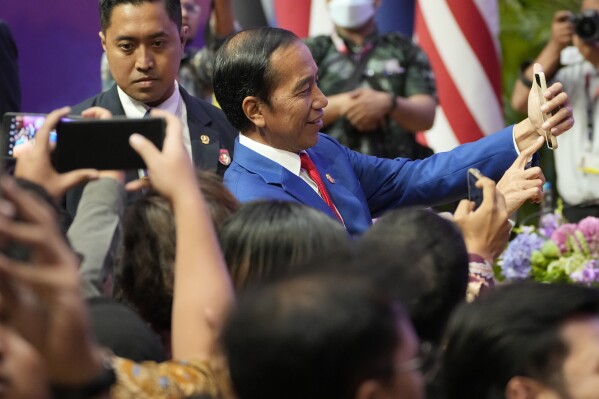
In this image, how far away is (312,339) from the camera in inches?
60.9

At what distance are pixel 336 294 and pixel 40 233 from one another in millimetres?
363

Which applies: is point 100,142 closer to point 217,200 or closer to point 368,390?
point 217,200

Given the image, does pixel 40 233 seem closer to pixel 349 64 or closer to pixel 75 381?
pixel 75 381

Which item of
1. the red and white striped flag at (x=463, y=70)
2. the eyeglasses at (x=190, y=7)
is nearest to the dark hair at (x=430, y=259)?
the eyeglasses at (x=190, y=7)

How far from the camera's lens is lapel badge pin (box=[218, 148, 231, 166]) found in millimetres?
3621

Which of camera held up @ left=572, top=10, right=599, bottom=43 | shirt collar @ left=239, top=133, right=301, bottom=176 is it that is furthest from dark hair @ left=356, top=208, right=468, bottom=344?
camera held up @ left=572, top=10, right=599, bottom=43

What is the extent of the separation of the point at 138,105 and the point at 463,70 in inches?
114

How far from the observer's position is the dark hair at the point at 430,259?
2109 mm

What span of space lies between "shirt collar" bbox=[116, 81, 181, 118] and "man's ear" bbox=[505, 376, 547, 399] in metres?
1.96

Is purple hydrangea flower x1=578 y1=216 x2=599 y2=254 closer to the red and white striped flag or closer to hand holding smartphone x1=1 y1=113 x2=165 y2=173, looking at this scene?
the red and white striped flag

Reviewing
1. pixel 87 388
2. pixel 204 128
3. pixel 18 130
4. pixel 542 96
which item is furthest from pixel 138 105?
pixel 87 388

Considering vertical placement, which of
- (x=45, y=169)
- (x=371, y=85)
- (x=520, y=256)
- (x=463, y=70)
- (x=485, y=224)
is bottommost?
(x=520, y=256)

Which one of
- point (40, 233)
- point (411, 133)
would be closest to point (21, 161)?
point (40, 233)

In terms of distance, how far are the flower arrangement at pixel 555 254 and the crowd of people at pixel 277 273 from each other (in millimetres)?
882
